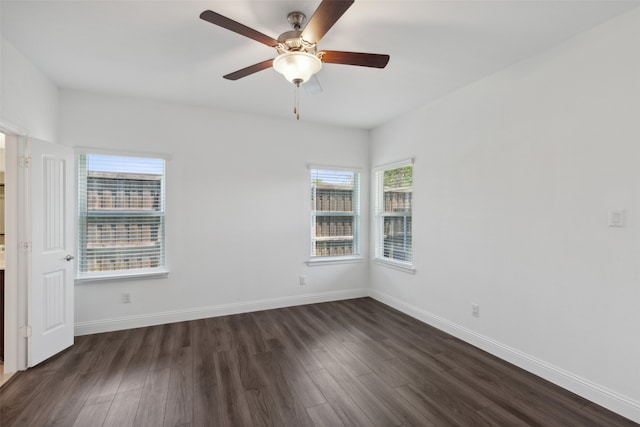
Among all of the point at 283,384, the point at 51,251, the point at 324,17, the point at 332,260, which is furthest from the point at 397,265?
the point at 51,251

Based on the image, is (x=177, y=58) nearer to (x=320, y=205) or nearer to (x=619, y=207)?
(x=320, y=205)

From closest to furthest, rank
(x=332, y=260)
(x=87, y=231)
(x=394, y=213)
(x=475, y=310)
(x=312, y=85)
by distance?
(x=312, y=85), (x=475, y=310), (x=87, y=231), (x=394, y=213), (x=332, y=260)

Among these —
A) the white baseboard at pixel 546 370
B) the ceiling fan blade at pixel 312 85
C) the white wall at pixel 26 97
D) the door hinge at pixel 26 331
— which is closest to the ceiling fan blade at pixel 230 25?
the ceiling fan blade at pixel 312 85

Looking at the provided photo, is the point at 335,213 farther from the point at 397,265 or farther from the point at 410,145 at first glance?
the point at 410,145

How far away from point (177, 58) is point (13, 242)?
7.22 feet

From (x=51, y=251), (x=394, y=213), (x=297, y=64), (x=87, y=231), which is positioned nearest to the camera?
(x=297, y=64)

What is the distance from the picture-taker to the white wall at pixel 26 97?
2434 millimetres

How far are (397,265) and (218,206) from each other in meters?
2.65

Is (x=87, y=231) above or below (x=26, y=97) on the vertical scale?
below

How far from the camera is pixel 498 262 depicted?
9.91 feet

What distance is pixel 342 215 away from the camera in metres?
4.95

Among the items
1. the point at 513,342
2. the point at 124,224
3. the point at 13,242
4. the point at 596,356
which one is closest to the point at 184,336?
the point at 124,224

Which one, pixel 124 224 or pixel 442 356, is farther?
pixel 124 224

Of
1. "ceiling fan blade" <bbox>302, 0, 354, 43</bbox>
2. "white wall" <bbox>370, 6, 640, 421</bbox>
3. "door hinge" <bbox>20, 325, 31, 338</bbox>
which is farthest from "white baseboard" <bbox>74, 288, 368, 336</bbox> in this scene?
"ceiling fan blade" <bbox>302, 0, 354, 43</bbox>
